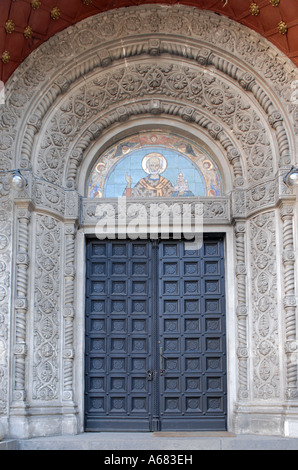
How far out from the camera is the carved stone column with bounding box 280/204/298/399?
9.42 metres

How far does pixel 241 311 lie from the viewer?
10094mm

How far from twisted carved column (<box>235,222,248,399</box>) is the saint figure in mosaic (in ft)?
4.18

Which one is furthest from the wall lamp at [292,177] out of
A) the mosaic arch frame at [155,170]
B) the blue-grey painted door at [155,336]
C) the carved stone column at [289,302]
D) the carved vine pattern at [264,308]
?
the blue-grey painted door at [155,336]

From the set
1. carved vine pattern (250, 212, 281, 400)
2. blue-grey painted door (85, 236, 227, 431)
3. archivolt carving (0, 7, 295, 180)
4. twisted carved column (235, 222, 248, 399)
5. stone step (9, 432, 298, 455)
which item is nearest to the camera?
stone step (9, 432, 298, 455)

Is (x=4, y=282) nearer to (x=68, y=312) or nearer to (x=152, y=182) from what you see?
(x=68, y=312)

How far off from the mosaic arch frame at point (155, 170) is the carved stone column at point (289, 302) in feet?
4.43

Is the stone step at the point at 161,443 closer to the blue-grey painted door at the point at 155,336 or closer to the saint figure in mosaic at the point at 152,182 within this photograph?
the blue-grey painted door at the point at 155,336

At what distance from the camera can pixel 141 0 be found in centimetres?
1063

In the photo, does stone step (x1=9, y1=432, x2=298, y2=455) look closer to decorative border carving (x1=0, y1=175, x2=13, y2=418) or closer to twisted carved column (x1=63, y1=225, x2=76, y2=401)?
decorative border carving (x1=0, y1=175, x2=13, y2=418)

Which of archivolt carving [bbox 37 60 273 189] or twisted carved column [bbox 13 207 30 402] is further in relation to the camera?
archivolt carving [bbox 37 60 273 189]

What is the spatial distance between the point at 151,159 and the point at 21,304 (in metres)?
3.06

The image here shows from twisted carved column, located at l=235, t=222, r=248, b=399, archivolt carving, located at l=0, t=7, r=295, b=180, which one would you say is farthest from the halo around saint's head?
twisted carved column, located at l=235, t=222, r=248, b=399

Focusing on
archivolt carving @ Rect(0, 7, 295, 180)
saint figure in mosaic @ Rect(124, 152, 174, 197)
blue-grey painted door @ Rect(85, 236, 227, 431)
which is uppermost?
archivolt carving @ Rect(0, 7, 295, 180)
